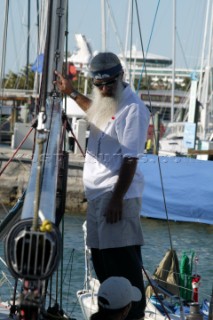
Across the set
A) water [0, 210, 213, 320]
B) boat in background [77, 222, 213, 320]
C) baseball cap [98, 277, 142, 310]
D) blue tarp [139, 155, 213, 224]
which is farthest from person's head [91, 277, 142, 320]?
water [0, 210, 213, 320]

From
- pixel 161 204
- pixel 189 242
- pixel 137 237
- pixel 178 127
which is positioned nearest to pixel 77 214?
pixel 189 242

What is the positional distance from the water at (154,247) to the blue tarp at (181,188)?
164 cm

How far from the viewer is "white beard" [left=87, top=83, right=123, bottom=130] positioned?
200 inches

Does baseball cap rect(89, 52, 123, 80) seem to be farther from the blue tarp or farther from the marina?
the blue tarp

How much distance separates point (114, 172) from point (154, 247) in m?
13.2

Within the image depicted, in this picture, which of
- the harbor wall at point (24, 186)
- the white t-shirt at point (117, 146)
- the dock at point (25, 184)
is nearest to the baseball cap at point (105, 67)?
the white t-shirt at point (117, 146)

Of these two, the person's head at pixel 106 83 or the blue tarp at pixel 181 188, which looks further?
the blue tarp at pixel 181 188

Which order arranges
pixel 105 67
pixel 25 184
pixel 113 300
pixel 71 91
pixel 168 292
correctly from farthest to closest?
pixel 25 184 → pixel 168 292 → pixel 71 91 → pixel 105 67 → pixel 113 300

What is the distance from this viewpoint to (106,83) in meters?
5.06

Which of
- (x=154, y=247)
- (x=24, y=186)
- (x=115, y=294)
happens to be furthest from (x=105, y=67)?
(x=24, y=186)

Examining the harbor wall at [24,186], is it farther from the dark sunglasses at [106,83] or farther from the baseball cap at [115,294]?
the baseball cap at [115,294]

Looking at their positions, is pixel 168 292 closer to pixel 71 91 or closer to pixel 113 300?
pixel 71 91

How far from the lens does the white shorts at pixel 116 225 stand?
5.11 m

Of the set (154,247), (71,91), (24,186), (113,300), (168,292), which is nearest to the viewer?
(113,300)
